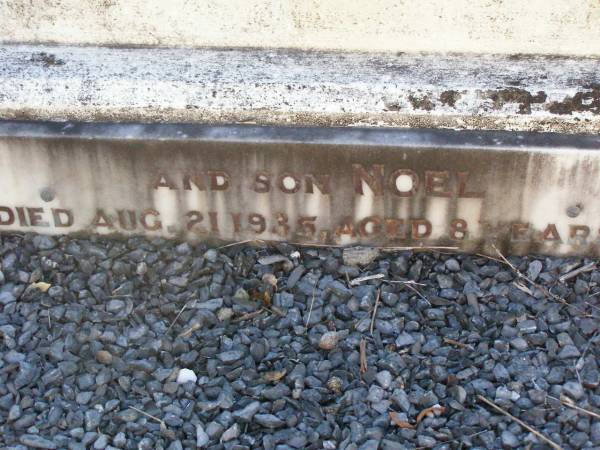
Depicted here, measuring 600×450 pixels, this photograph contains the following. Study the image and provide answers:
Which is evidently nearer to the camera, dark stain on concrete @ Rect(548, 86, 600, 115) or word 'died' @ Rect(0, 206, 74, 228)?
dark stain on concrete @ Rect(548, 86, 600, 115)

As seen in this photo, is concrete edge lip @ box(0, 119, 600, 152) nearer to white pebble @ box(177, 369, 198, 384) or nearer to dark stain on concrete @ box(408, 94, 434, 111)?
dark stain on concrete @ box(408, 94, 434, 111)

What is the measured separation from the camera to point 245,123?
2898 millimetres

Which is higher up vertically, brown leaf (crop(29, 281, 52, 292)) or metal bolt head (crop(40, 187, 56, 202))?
metal bolt head (crop(40, 187, 56, 202))

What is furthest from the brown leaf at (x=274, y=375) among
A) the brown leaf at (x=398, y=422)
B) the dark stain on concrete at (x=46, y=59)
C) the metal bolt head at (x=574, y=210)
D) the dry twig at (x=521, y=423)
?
the dark stain on concrete at (x=46, y=59)

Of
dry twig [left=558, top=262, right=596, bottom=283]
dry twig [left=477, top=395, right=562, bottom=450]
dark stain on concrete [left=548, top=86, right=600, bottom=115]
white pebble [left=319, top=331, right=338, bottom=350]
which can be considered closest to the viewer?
dry twig [left=477, top=395, right=562, bottom=450]

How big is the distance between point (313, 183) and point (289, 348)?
0.63 meters

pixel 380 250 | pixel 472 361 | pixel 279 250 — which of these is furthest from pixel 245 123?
pixel 472 361

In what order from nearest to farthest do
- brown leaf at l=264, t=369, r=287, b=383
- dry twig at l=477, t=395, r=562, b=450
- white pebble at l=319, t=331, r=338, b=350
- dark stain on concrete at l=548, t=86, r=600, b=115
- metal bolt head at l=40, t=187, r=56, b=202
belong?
1. dry twig at l=477, t=395, r=562, b=450
2. brown leaf at l=264, t=369, r=287, b=383
3. white pebble at l=319, t=331, r=338, b=350
4. dark stain on concrete at l=548, t=86, r=600, b=115
5. metal bolt head at l=40, t=187, r=56, b=202

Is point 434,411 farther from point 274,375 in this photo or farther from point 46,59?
point 46,59

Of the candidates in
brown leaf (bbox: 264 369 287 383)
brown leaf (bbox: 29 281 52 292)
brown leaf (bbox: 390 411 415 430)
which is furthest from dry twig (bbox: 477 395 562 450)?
brown leaf (bbox: 29 281 52 292)

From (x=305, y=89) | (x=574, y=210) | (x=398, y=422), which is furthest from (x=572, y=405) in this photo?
(x=305, y=89)

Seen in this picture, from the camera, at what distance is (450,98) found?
111 inches

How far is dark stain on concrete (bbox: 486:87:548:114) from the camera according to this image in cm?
280

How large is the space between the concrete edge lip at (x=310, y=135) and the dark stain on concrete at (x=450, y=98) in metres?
0.10
